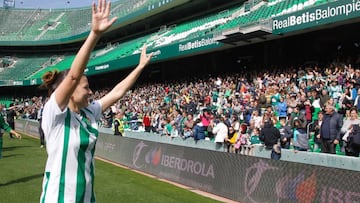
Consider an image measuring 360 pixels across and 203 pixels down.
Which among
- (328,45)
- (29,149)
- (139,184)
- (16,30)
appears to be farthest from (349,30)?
(16,30)

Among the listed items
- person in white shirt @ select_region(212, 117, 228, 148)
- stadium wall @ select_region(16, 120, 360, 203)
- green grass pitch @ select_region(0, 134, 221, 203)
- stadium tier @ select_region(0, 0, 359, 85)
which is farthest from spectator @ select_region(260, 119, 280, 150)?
stadium tier @ select_region(0, 0, 359, 85)

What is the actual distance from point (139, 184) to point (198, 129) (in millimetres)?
4507

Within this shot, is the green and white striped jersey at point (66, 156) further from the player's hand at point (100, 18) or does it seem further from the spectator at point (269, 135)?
the spectator at point (269, 135)

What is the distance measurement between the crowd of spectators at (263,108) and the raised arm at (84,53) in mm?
9140

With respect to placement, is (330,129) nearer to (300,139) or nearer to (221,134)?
(300,139)

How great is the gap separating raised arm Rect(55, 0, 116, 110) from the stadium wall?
5372mm

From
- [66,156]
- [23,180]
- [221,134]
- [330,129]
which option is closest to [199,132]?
[221,134]

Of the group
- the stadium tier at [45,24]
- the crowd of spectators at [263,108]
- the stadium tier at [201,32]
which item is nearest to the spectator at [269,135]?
the crowd of spectators at [263,108]

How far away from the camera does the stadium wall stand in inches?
303

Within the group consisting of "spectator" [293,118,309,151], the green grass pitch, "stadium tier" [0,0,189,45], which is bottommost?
the green grass pitch

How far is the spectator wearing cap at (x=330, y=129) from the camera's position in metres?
11.4

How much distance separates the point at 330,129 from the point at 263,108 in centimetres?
473

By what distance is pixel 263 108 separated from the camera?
16156mm

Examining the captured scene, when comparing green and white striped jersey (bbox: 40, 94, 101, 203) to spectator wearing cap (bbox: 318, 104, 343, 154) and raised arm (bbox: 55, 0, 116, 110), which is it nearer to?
raised arm (bbox: 55, 0, 116, 110)
